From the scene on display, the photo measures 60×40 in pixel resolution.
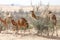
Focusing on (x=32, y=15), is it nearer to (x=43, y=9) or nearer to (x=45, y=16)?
(x=45, y=16)

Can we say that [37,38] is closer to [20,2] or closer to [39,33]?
[39,33]

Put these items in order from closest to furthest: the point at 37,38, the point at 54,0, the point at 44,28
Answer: the point at 37,38, the point at 44,28, the point at 54,0

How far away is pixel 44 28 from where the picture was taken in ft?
50.6

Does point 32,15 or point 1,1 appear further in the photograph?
point 1,1

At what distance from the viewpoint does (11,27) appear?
1622cm

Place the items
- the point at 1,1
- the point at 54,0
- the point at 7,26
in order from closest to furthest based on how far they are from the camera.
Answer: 1. the point at 7,26
2. the point at 54,0
3. the point at 1,1

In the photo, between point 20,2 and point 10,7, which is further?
point 10,7

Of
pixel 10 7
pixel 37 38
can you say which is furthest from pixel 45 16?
pixel 10 7

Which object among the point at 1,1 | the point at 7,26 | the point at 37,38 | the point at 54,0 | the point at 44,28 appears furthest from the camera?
the point at 1,1

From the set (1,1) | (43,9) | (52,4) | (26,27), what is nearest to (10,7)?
(1,1)

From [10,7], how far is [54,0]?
13.2 ft

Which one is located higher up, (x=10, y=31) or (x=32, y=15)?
(x=32, y=15)

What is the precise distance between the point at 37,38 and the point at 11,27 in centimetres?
244

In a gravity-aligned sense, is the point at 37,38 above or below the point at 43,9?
below
